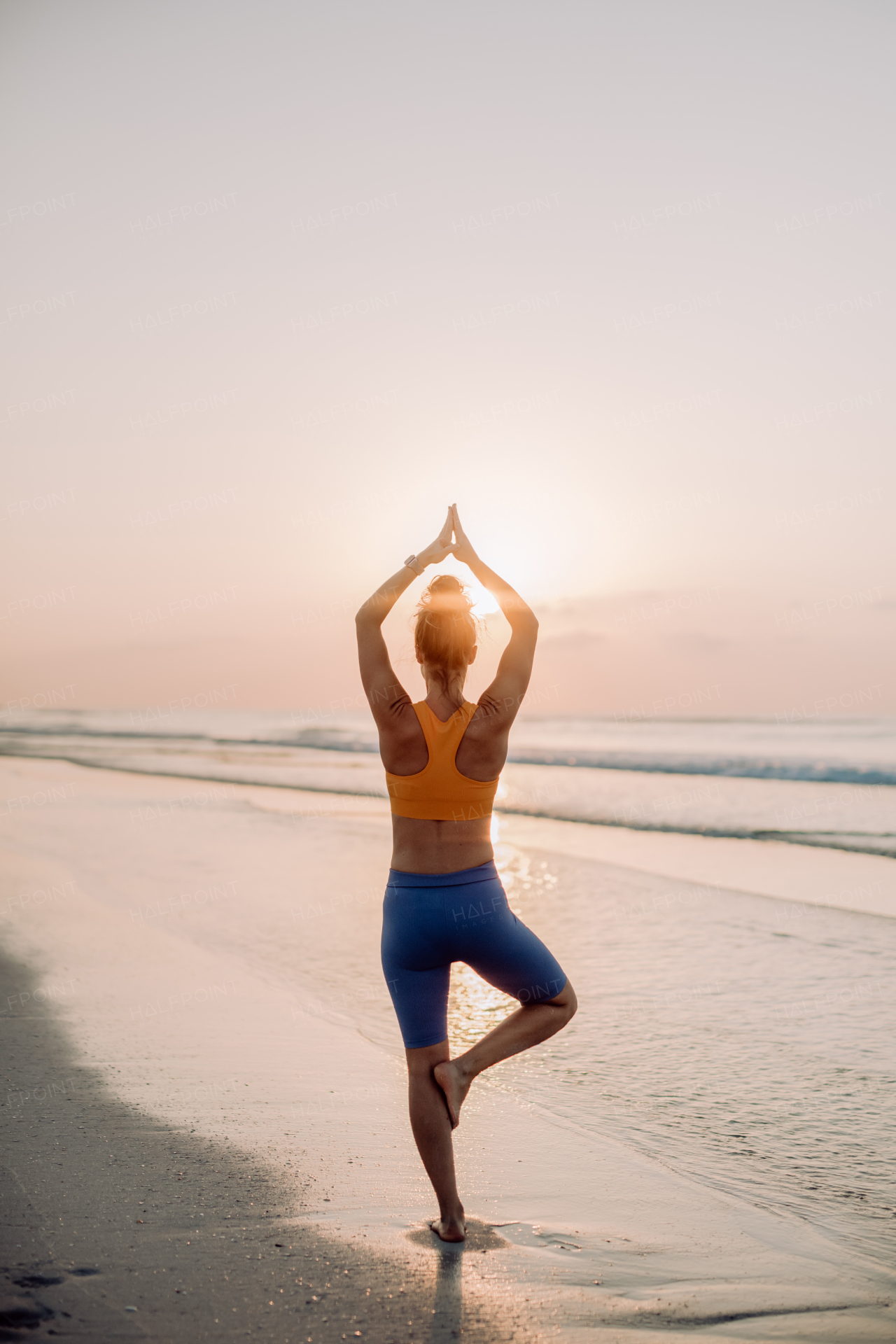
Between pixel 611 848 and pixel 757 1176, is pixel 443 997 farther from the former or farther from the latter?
pixel 611 848

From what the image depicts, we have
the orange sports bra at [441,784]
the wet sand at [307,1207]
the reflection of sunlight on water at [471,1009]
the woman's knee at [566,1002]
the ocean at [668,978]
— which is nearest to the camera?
the wet sand at [307,1207]

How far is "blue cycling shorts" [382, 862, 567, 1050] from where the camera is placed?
292 cm

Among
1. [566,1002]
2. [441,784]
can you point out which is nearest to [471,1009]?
[566,1002]

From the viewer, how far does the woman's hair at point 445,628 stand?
300 cm

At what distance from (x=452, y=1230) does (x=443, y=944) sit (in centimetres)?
91

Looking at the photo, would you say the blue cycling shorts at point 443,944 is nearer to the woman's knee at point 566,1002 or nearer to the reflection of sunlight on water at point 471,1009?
the woman's knee at point 566,1002

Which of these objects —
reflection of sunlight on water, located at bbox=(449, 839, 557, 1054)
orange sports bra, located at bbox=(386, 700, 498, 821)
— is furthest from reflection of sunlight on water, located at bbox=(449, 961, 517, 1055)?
orange sports bra, located at bbox=(386, 700, 498, 821)

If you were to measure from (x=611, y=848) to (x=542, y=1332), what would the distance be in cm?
1010

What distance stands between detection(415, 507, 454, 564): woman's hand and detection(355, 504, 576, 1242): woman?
0.09 m

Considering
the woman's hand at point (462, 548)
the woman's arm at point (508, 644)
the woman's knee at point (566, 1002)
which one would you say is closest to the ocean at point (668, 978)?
the woman's knee at point (566, 1002)

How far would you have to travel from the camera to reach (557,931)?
25.0 feet

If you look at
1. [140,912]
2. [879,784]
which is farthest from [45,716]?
[140,912]

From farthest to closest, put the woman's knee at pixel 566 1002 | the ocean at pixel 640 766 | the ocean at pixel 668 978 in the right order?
the ocean at pixel 640 766
the ocean at pixel 668 978
the woman's knee at pixel 566 1002

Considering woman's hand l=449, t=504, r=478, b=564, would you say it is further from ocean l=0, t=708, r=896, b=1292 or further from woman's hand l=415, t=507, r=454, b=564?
ocean l=0, t=708, r=896, b=1292
